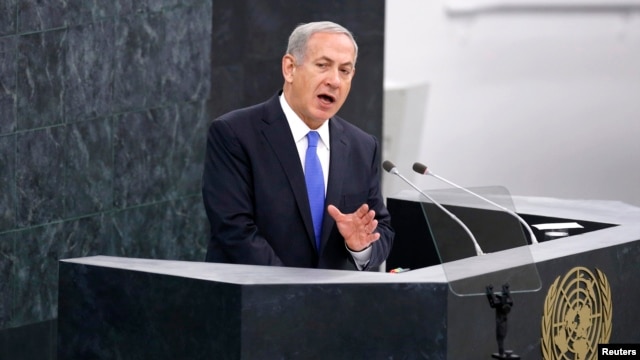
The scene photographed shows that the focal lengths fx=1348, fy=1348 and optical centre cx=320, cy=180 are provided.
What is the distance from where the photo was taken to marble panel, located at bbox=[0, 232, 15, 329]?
566 centimetres

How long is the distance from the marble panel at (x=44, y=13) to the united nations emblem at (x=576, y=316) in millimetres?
2779

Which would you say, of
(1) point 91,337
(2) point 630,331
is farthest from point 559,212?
(1) point 91,337

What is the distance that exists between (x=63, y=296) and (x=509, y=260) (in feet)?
4.03

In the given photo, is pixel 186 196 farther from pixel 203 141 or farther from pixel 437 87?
pixel 437 87

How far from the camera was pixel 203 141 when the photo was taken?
6688 mm

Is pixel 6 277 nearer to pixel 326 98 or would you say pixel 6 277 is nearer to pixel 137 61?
pixel 137 61

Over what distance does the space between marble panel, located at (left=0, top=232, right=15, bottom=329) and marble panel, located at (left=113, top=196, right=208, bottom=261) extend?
628 mm

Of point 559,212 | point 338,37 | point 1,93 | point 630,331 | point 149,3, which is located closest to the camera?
point 338,37

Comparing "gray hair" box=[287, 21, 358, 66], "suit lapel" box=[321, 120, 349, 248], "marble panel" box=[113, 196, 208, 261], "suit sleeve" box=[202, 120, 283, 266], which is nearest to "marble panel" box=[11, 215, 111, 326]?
"marble panel" box=[113, 196, 208, 261]

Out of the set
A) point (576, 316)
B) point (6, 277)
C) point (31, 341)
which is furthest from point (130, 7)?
point (576, 316)

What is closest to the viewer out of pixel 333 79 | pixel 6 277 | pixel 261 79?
pixel 333 79

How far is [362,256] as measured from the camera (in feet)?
13.0

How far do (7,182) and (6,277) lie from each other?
1.34 ft

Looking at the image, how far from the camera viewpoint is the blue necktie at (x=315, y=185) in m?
4.08
